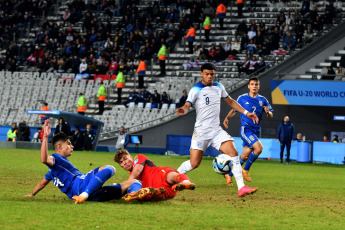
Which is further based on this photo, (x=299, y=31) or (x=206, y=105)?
(x=299, y=31)

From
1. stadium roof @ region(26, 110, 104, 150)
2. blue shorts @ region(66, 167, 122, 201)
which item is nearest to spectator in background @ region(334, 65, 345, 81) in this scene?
stadium roof @ region(26, 110, 104, 150)

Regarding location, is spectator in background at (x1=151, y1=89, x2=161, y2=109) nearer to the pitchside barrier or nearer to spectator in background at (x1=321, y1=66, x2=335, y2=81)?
the pitchside barrier

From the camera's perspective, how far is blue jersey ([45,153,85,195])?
1071 centimetres

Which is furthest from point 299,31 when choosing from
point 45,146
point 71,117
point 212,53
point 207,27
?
point 45,146

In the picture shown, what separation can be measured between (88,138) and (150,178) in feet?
78.3

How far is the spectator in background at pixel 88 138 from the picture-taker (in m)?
34.7

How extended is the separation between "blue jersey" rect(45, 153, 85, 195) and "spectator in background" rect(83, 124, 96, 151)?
23856 mm

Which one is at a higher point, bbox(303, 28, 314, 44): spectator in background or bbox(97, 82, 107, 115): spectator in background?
bbox(303, 28, 314, 44): spectator in background

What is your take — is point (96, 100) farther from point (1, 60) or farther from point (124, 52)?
point (1, 60)

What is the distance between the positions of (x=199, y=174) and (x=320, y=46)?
19.4 metres

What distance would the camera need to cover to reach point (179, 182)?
11016mm

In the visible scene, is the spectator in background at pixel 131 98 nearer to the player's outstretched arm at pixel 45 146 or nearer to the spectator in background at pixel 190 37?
the spectator in background at pixel 190 37

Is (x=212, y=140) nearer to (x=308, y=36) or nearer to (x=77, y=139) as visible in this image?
(x=77, y=139)

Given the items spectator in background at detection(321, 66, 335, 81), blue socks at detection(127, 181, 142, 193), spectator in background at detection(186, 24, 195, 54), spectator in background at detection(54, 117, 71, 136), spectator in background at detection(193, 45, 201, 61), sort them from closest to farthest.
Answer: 1. blue socks at detection(127, 181, 142, 193)
2. spectator in background at detection(321, 66, 335, 81)
3. spectator in background at detection(54, 117, 71, 136)
4. spectator in background at detection(193, 45, 201, 61)
5. spectator in background at detection(186, 24, 195, 54)
